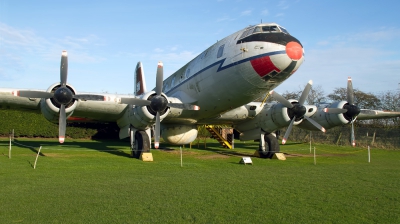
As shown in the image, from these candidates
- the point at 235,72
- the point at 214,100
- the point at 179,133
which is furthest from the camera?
the point at 179,133

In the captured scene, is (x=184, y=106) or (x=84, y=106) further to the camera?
(x=84, y=106)

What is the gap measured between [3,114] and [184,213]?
32057mm

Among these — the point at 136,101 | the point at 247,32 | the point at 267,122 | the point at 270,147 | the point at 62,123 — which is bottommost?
the point at 270,147

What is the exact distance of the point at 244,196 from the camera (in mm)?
8344

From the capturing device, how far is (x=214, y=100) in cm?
1552

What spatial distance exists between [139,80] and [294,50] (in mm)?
14494

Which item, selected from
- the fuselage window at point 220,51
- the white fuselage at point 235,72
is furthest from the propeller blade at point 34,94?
the fuselage window at point 220,51

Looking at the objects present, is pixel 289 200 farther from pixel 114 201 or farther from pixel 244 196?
pixel 114 201

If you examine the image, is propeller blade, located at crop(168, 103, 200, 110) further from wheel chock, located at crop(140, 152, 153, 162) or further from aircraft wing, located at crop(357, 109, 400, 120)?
aircraft wing, located at crop(357, 109, 400, 120)

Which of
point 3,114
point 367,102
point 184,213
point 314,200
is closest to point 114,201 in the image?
point 184,213

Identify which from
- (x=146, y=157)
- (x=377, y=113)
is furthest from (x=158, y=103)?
(x=377, y=113)

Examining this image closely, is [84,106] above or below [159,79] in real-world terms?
below

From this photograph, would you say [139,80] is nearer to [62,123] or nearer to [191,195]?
[62,123]

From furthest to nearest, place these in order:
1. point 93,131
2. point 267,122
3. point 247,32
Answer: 1. point 93,131
2. point 267,122
3. point 247,32
